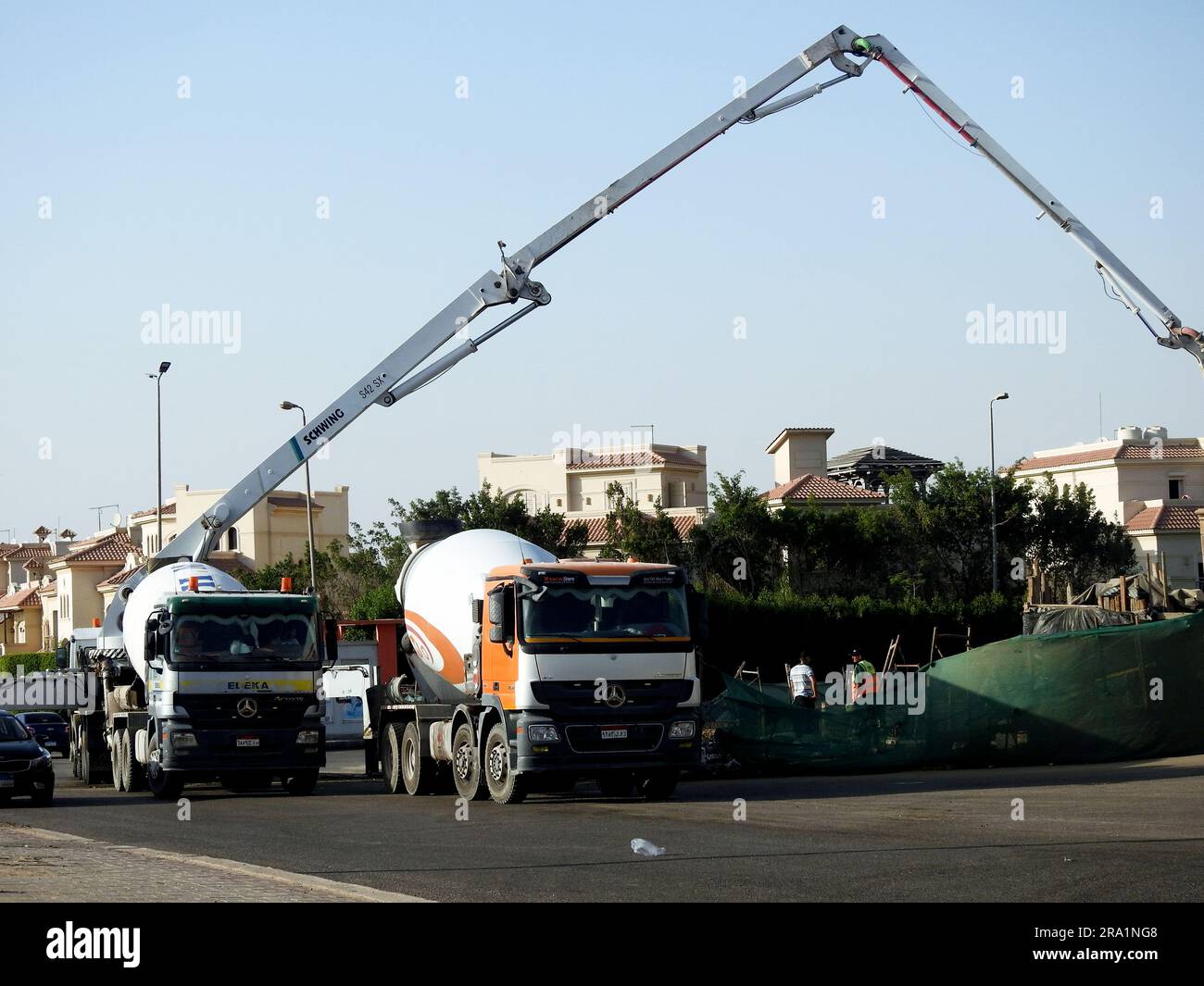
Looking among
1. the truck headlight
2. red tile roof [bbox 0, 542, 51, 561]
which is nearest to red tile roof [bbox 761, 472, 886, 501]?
the truck headlight

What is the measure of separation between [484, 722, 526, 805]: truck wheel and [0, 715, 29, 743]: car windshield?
278 inches

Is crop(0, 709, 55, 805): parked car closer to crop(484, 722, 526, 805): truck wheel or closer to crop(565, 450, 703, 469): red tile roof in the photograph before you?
crop(484, 722, 526, 805): truck wheel

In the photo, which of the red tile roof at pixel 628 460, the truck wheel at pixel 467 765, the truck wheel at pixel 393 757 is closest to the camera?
the truck wheel at pixel 467 765

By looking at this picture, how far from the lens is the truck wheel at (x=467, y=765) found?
878 inches

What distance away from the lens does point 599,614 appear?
20703 mm

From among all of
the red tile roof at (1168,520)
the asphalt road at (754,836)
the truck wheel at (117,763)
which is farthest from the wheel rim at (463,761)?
the red tile roof at (1168,520)

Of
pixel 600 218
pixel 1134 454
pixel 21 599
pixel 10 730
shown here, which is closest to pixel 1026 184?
pixel 600 218

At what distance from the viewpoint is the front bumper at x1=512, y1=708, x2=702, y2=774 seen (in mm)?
20484

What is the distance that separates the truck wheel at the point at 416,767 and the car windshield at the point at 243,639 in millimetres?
1914

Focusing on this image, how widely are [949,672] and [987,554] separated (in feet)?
138

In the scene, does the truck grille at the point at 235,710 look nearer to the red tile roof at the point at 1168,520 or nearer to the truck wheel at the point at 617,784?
the truck wheel at the point at 617,784
